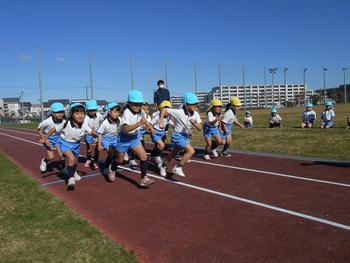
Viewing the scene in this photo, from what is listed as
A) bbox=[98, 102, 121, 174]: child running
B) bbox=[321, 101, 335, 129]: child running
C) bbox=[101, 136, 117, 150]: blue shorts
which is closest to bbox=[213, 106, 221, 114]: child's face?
bbox=[98, 102, 121, 174]: child running

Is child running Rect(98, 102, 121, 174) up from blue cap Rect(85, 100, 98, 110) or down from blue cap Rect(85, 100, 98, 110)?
down

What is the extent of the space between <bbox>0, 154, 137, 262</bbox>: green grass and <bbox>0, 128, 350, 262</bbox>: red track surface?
0.22m

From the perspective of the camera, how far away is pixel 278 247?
3.13 metres

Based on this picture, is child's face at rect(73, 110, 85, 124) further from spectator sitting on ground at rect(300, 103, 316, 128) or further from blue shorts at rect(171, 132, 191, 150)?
spectator sitting on ground at rect(300, 103, 316, 128)

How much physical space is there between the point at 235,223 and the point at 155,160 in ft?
16.8

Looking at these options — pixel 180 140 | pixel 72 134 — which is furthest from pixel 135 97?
pixel 72 134

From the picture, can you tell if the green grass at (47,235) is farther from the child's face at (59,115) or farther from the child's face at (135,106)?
the child's face at (135,106)

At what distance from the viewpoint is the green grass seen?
3.01 metres

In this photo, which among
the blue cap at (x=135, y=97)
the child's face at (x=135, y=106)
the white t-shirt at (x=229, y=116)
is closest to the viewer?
the blue cap at (x=135, y=97)

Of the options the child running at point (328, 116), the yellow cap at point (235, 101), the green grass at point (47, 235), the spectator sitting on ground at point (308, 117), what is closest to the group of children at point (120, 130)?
the yellow cap at point (235, 101)

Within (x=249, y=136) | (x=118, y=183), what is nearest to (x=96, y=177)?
(x=118, y=183)

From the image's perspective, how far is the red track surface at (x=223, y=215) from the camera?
308cm

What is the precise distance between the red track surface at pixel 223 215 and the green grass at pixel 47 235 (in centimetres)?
22

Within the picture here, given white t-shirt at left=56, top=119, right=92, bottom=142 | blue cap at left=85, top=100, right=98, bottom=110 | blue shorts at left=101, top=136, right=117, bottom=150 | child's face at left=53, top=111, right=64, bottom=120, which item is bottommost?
blue shorts at left=101, top=136, right=117, bottom=150
